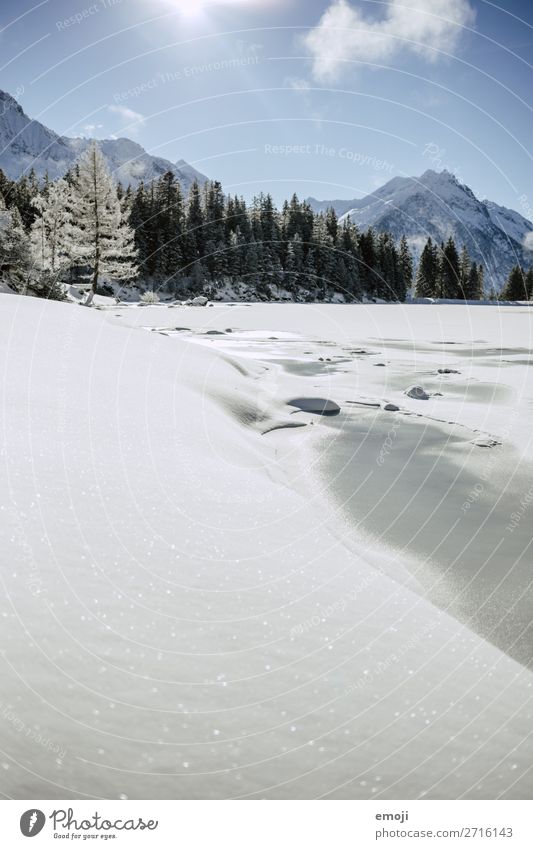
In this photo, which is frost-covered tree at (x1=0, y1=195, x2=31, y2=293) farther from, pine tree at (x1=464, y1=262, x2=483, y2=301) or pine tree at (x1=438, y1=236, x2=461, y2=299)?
pine tree at (x1=464, y1=262, x2=483, y2=301)

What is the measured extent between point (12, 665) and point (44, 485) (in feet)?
5.16

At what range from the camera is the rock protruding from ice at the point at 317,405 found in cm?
1098

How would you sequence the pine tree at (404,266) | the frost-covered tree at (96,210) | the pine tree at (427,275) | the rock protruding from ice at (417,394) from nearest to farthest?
1. the rock protruding from ice at (417,394)
2. the frost-covered tree at (96,210)
3. the pine tree at (404,266)
4. the pine tree at (427,275)

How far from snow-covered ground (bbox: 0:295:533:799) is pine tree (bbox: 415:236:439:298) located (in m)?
91.0

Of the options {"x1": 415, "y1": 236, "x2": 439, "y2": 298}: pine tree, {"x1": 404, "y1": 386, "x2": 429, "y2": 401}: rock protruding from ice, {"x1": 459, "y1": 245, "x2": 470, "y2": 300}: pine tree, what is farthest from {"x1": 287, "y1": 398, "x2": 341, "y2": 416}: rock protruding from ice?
{"x1": 459, "y1": 245, "x2": 470, "y2": 300}: pine tree

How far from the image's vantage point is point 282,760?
2.22 meters

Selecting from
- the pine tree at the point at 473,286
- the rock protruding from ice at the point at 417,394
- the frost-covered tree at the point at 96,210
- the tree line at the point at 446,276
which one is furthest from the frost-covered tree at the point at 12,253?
the pine tree at the point at 473,286

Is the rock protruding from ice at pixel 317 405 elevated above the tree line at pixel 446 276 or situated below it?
below

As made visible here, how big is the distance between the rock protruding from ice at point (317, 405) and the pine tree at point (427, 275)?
286ft

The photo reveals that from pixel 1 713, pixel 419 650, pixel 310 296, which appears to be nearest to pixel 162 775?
pixel 1 713
